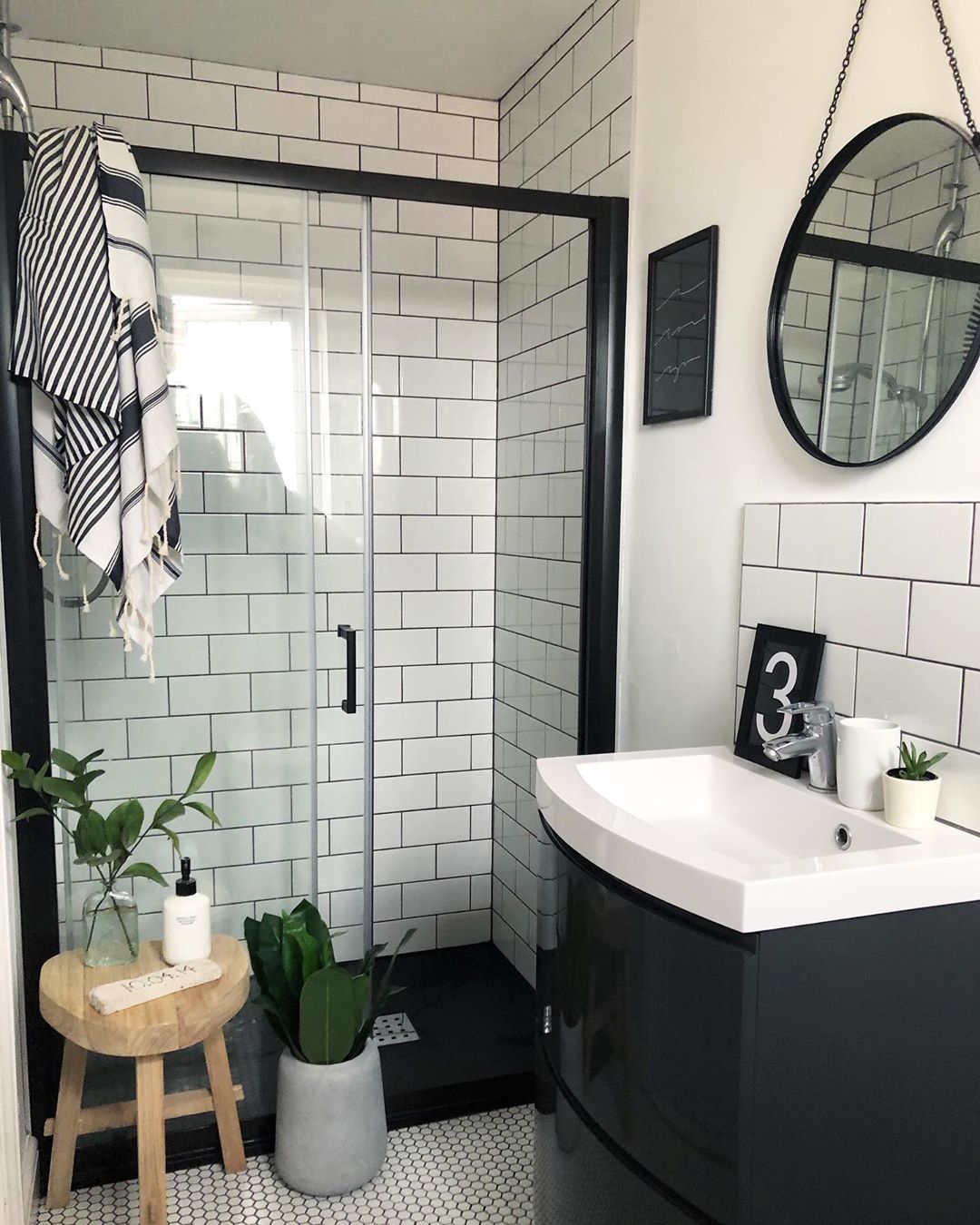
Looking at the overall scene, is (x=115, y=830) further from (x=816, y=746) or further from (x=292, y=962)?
(x=816, y=746)

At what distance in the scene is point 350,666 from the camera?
2.14m

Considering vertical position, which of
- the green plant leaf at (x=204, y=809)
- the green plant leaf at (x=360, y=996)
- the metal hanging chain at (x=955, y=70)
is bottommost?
the green plant leaf at (x=360, y=996)

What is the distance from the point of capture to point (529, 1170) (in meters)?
2.08

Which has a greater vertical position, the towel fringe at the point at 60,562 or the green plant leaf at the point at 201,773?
the towel fringe at the point at 60,562

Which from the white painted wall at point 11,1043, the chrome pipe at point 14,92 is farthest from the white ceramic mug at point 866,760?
the chrome pipe at point 14,92

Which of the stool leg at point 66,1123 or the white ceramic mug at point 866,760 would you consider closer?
the white ceramic mug at point 866,760

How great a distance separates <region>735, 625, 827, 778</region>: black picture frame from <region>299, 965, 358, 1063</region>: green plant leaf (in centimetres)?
88

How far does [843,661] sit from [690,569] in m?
0.48

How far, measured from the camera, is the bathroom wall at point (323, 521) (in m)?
1.96

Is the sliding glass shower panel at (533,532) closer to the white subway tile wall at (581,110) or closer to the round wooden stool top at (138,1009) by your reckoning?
the white subway tile wall at (581,110)

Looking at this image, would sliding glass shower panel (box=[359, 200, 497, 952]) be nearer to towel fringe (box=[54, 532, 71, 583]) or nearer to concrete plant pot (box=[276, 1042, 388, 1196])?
concrete plant pot (box=[276, 1042, 388, 1196])

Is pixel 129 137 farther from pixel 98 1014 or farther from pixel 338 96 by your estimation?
pixel 98 1014

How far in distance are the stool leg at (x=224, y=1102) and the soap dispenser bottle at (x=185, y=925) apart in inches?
6.4

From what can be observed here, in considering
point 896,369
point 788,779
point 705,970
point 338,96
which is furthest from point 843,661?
point 338,96
